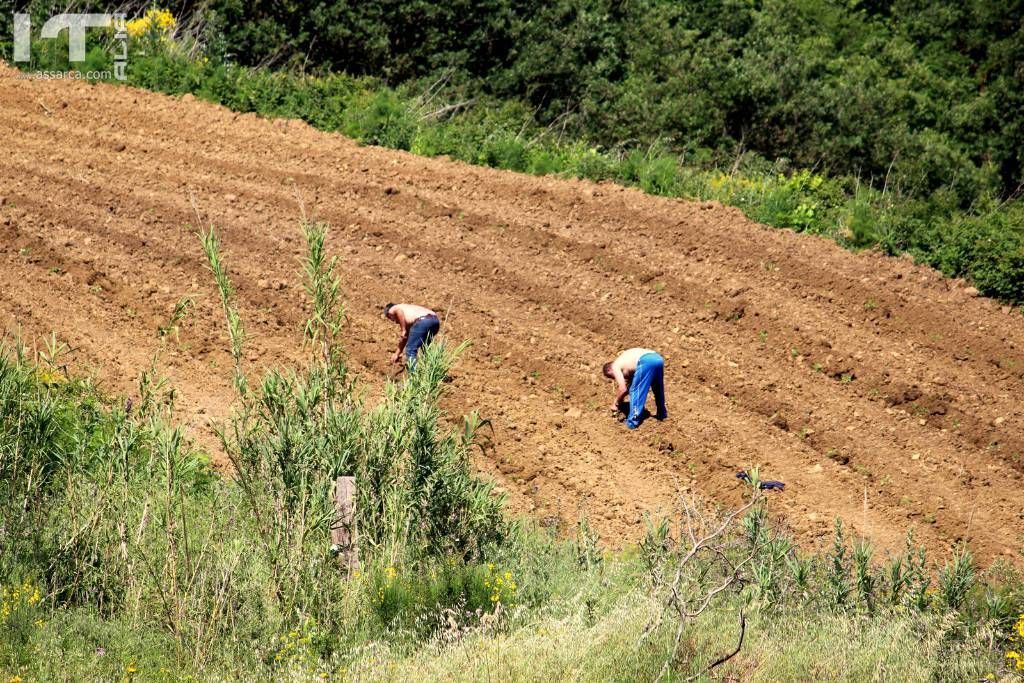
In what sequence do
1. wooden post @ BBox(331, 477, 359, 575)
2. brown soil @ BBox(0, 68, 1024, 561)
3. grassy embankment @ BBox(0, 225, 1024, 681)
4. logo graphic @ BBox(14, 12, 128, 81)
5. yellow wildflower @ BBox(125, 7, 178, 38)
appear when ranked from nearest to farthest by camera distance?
grassy embankment @ BBox(0, 225, 1024, 681) → wooden post @ BBox(331, 477, 359, 575) → brown soil @ BBox(0, 68, 1024, 561) → logo graphic @ BBox(14, 12, 128, 81) → yellow wildflower @ BBox(125, 7, 178, 38)

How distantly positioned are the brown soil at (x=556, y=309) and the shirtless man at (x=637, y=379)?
201mm

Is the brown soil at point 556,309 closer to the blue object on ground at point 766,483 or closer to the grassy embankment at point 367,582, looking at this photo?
the blue object on ground at point 766,483

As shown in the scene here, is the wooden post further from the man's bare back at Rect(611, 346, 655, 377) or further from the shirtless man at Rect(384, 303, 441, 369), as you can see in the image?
the man's bare back at Rect(611, 346, 655, 377)

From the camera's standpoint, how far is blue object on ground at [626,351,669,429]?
11.0 meters

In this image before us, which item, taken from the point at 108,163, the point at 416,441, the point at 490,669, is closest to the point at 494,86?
the point at 108,163

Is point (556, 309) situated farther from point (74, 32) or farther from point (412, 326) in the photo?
point (74, 32)

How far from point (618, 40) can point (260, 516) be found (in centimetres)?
1498

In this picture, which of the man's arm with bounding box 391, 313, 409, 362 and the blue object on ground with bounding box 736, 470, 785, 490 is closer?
the blue object on ground with bounding box 736, 470, 785, 490

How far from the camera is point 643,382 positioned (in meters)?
11.0

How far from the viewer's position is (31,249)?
1254 cm

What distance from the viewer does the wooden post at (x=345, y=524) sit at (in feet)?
24.6

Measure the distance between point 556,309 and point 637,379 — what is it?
2274mm

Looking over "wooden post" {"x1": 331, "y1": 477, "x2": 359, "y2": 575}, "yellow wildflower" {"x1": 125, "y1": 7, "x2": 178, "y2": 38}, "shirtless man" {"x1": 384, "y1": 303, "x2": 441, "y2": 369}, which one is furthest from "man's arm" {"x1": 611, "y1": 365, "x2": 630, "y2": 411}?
"yellow wildflower" {"x1": 125, "y1": 7, "x2": 178, "y2": 38}

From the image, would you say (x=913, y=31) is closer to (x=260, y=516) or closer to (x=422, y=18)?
(x=422, y=18)
